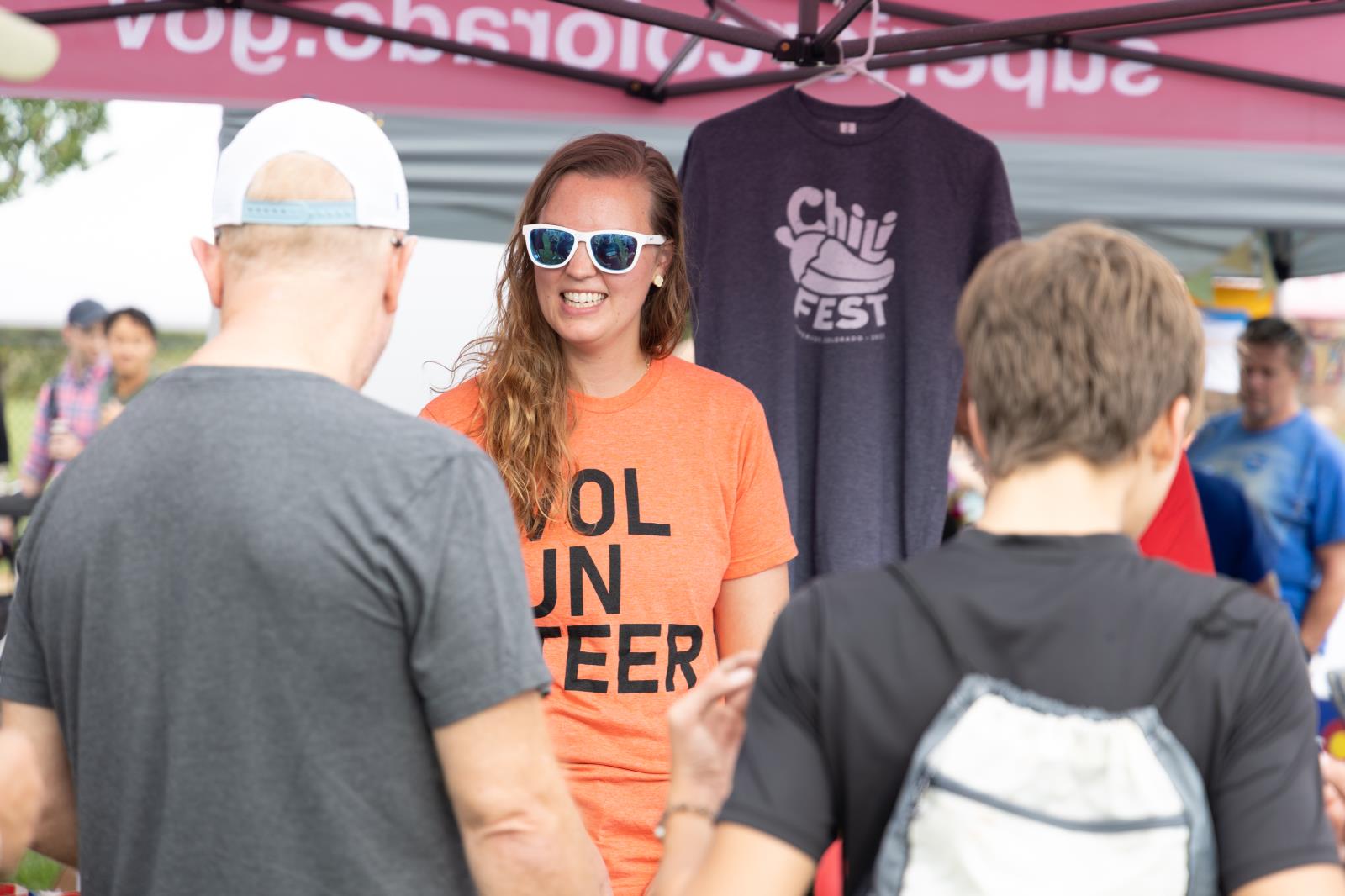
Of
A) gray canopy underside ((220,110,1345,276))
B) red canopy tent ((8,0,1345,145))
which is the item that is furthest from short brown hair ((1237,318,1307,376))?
red canopy tent ((8,0,1345,145))

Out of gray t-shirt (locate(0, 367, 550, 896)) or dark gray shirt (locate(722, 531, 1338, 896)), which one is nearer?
dark gray shirt (locate(722, 531, 1338, 896))

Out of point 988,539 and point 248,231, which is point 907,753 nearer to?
point 988,539

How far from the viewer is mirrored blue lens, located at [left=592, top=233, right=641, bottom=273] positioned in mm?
2275

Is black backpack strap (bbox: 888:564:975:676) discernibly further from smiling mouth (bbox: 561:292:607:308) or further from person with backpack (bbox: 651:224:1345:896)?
smiling mouth (bbox: 561:292:607:308)

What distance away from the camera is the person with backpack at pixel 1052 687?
1.18m

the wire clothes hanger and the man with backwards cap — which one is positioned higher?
the wire clothes hanger

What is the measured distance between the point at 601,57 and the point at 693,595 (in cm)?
162

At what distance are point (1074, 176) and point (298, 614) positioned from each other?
283 cm

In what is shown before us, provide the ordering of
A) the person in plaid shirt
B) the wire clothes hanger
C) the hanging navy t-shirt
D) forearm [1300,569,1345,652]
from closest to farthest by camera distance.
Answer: the wire clothes hanger < the hanging navy t-shirt < forearm [1300,569,1345,652] < the person in plaid shirt

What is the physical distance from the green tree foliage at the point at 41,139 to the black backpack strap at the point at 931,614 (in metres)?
11.4

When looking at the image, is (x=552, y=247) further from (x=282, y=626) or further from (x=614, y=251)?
(x=282, y=626)

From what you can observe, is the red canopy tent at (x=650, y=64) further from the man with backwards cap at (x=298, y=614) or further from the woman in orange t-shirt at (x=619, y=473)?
the man with backwards cap at (x=298, y=614)

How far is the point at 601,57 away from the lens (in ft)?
10.7

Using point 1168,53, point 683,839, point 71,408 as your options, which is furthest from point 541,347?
point 71,408
